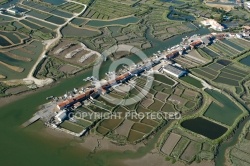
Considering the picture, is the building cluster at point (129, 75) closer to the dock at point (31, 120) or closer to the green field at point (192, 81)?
the green field at point (192, 81)

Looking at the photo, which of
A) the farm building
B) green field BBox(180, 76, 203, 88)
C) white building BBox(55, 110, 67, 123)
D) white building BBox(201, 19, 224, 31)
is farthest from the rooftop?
white building BBox(201, 19, 224, 31)

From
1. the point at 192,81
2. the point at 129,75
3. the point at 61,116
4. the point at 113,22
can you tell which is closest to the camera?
the point at 61,116

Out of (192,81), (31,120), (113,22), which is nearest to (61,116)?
(31,120)

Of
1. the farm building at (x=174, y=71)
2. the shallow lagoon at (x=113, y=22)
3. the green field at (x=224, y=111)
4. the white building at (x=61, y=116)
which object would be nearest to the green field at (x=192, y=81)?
the farm building at (x=174, y=71)

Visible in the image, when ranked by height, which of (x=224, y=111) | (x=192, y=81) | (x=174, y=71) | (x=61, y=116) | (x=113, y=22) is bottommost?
(x=224, y=111)

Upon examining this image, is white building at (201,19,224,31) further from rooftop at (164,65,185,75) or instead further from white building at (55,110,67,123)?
white building at (55,110,67,123)

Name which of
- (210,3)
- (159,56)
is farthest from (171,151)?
(210,3)

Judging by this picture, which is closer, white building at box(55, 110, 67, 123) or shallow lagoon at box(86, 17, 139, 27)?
white building at box(55, 110, 67, 123)

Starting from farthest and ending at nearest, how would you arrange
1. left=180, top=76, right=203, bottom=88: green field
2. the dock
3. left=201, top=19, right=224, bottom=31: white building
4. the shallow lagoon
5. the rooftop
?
left=201, top=19, right=224, bottom=31: white building, the shallow lagoon, the rooftop, left=180, top=76, right=203, bottom=88: green field, the dock

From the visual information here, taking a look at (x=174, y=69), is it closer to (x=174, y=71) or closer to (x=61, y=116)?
(x=174, y=71)

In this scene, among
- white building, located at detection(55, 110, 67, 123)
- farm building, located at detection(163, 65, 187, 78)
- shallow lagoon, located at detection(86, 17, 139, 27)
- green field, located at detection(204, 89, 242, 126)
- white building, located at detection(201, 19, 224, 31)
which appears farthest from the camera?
white building, located at detection(201, 19, 224, 31)
